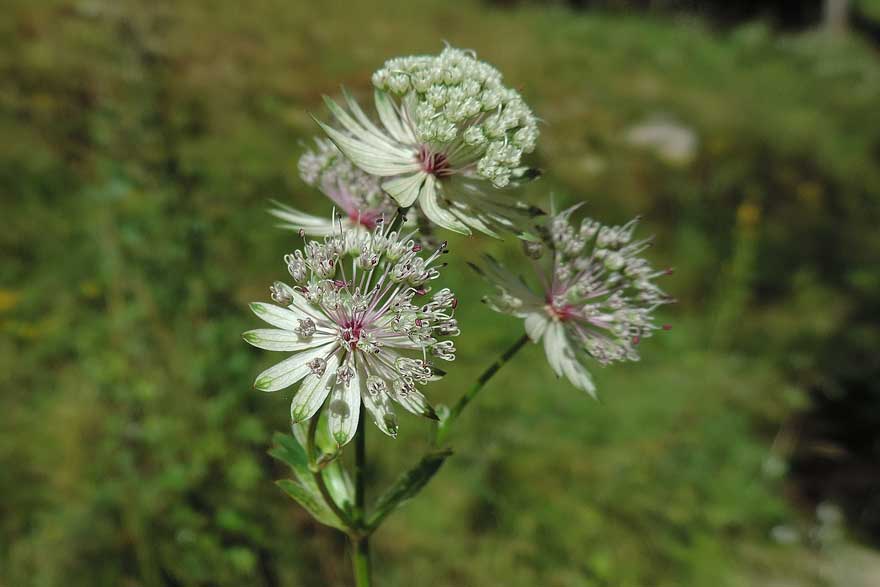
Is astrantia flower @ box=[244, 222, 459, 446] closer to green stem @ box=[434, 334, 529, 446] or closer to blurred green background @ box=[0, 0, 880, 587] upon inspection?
green stem @ box=[434, 334, 529, 446]

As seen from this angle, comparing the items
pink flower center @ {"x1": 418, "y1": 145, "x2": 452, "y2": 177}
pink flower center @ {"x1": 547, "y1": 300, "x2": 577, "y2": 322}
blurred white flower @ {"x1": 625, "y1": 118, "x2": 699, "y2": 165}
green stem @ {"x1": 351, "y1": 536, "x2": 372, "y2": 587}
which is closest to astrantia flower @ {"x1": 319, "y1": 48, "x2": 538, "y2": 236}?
pink flower center @ {"x1": 418, "y1": 145, "x2": 452, "y2": 177}

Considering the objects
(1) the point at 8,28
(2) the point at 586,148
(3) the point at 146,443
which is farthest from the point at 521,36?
(3) the point at 146,443

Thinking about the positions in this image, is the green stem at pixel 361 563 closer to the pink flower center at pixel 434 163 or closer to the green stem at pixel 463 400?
the green stem at pixel 463 400

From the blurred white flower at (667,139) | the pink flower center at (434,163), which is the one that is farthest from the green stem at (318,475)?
the blurred white flower at (667,139)

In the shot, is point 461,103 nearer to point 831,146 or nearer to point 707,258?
point 707,258

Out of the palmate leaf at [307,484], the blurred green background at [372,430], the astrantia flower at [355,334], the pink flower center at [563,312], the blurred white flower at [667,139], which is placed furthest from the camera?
the blurred white flower at [667,139]

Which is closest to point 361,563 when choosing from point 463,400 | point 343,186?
point 463,400
